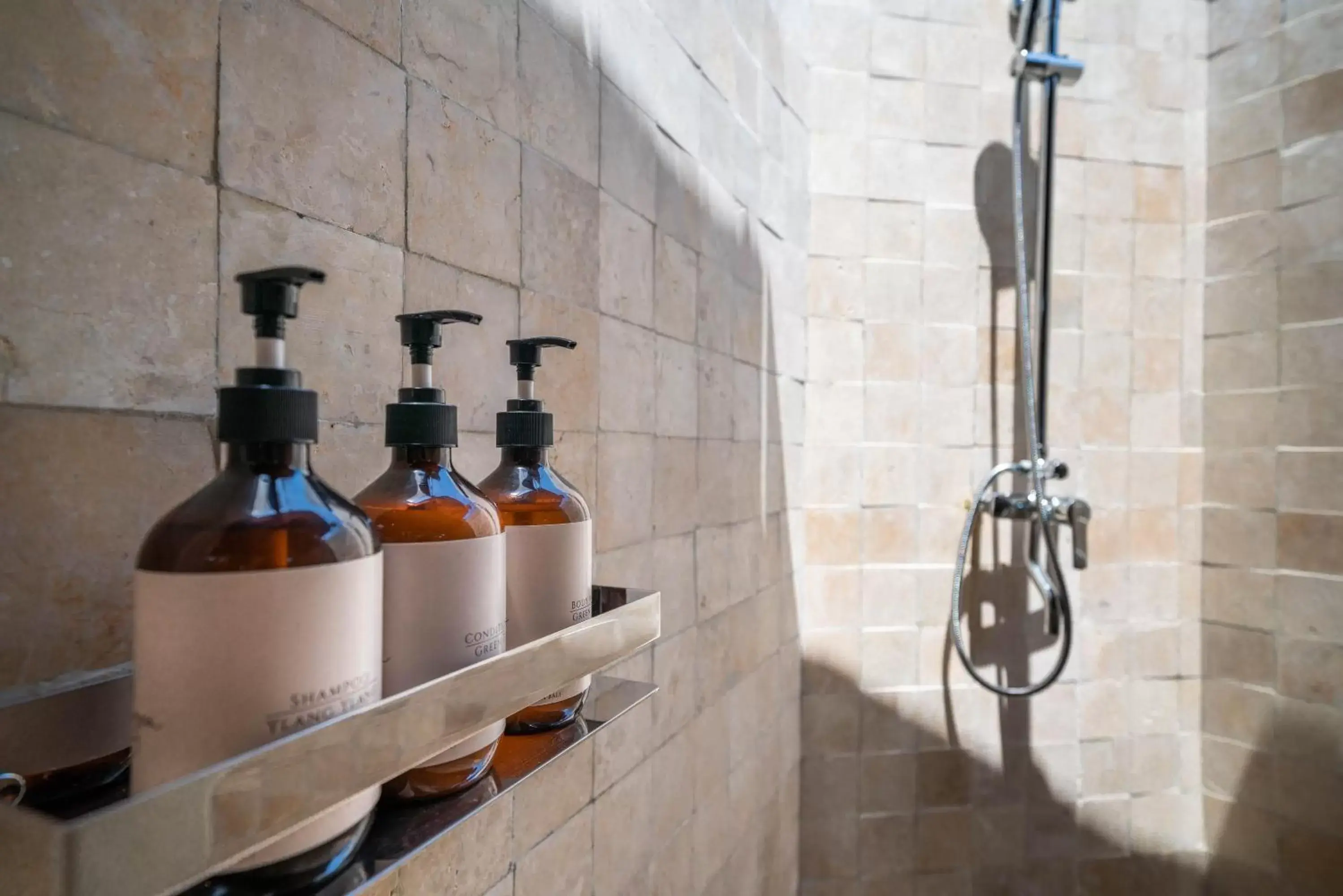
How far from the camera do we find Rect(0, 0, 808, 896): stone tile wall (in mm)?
290

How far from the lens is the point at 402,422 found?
34 centimetres

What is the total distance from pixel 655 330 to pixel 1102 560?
1.06 meters

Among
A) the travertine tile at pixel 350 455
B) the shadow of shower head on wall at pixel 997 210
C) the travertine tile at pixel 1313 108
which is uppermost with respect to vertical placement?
the travertine tile at pixel 1313 108

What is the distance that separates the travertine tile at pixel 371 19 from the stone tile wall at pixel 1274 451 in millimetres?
1473

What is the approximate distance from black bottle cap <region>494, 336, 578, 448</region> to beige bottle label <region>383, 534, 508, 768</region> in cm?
10

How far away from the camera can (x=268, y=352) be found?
0.26m

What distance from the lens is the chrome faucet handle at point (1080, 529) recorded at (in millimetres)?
1239

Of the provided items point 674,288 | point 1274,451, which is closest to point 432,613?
point 674,288

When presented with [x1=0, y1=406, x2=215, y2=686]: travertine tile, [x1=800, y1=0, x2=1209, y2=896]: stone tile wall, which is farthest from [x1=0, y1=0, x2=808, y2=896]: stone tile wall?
[x1=800, y1=0, x2=1209, y2=896]: stone tile wall

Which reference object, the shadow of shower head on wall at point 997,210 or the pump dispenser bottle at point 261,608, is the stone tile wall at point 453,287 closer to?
the pump dispenser bottle at point 261,608

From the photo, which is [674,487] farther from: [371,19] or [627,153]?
[371,19]

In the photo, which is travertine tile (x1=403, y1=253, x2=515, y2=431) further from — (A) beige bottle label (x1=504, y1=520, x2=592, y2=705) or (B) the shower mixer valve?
(B) the shower mixer valve

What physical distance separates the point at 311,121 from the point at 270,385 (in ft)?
0.69

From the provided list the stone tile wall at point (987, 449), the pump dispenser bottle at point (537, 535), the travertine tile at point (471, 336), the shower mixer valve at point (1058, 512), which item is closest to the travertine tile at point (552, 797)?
the pump dispenser bottle at point (537, 535)
